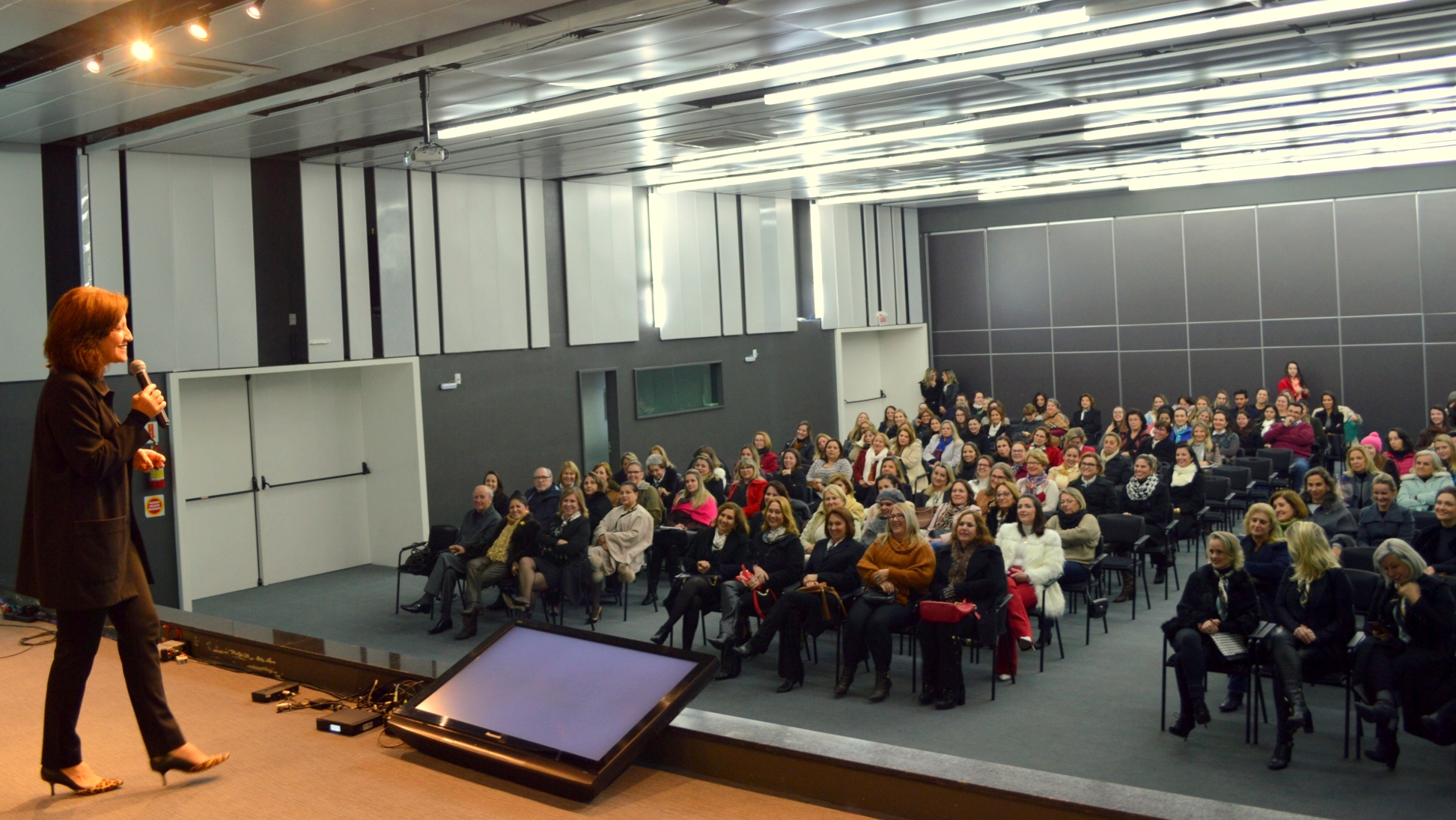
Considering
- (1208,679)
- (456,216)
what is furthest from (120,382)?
(1208,679)

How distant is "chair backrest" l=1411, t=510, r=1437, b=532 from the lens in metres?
7.64

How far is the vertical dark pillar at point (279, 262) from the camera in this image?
33.8 ft

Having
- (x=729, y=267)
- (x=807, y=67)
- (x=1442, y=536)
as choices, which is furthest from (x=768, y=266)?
(x=1442, y=536)

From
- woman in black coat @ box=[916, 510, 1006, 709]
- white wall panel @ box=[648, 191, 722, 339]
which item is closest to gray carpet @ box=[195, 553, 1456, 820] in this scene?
woman in black coat @ box=[916, 510, 1006, 709]

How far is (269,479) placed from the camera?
430 inches

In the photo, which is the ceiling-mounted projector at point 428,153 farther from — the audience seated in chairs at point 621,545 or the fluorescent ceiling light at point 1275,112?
the fluorescent ceiling light at point 1275,112

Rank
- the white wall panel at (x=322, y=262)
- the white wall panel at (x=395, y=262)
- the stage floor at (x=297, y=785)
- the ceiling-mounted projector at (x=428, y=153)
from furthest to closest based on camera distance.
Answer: the white wall panel at (x=395, y=262), the white wall panel at (x=322, y=262), the ceiling-mounted projector at (x=428, y=153), the stage floor at (x=297, y=785)

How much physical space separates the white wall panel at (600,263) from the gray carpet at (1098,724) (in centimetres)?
517

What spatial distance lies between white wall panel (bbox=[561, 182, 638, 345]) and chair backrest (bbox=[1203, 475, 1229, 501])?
6.67m

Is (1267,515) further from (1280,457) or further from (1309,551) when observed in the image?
(1280,457)

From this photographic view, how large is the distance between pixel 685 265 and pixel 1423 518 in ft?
29.3

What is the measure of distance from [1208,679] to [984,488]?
2.53 meters

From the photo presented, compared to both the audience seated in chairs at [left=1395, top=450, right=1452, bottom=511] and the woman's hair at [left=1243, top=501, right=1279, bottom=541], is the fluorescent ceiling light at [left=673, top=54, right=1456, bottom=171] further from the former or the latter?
the woman's hair at [left=1243, top=501, right=1279, bottom=541]

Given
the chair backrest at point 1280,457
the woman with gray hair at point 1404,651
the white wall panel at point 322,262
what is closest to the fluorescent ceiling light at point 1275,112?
the chair backrest at point 1280,457
